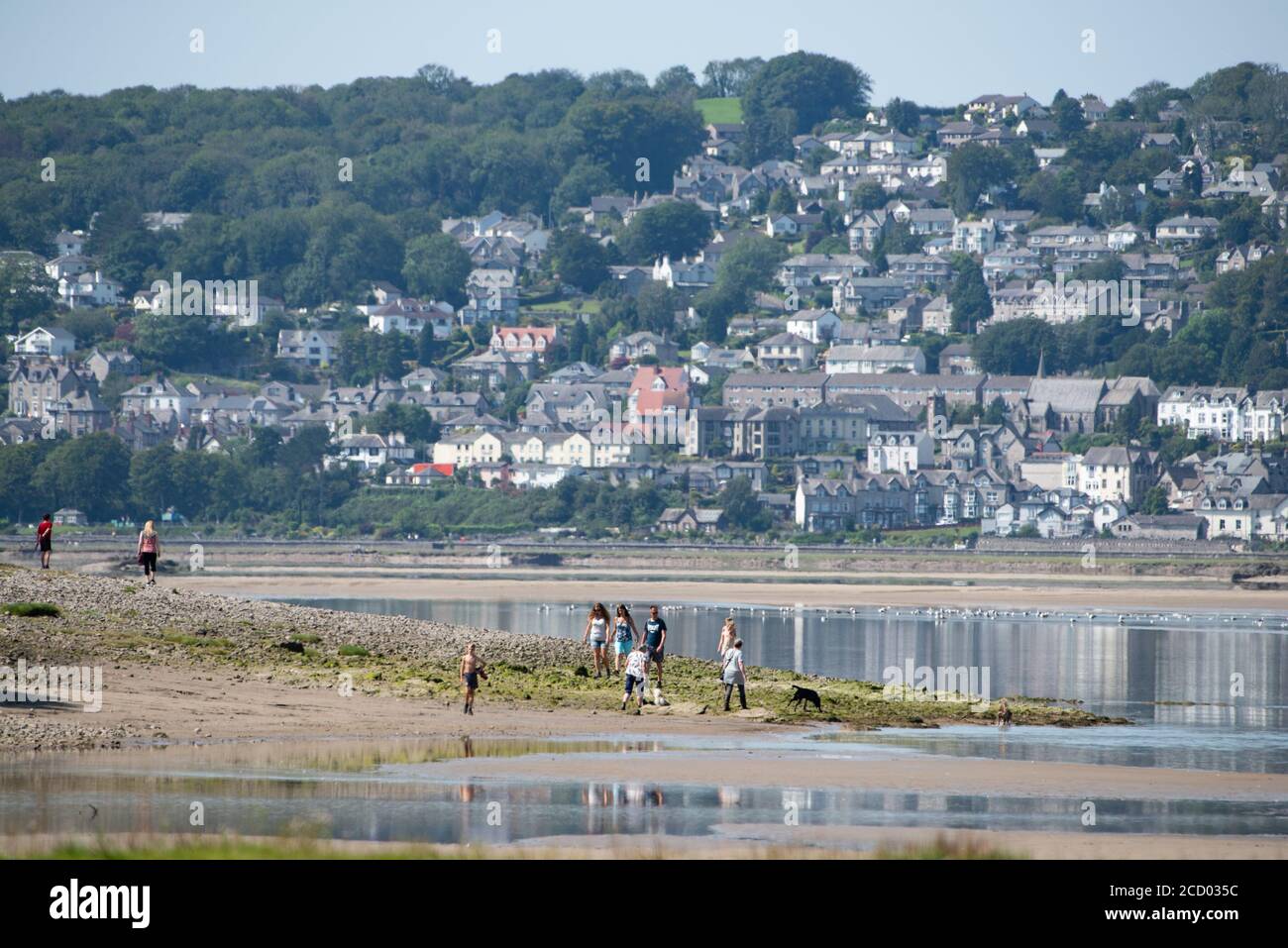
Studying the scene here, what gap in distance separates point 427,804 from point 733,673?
8.31 metres

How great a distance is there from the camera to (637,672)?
25.6m

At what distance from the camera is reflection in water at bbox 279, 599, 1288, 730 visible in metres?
33.8

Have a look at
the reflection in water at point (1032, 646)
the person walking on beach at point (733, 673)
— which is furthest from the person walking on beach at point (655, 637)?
the reflection in water at point (1032, 646)

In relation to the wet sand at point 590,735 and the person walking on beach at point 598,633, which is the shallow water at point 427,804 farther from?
the person walking on beach at point 598,633

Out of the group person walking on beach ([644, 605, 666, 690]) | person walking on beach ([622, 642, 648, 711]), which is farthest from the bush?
person walking on beach ([644, 605, 666, 690])

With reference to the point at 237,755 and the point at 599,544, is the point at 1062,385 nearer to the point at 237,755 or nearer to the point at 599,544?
the point at 599,544

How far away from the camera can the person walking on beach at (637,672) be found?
25.7 m

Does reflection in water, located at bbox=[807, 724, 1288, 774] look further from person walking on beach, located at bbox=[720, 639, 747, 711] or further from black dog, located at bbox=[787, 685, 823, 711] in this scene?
person walking on beach, located at bbox=[720, 639, 747, 711]

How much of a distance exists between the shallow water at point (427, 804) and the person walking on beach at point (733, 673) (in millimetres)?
4412

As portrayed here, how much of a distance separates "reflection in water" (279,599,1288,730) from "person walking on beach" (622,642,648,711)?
8.19 meters

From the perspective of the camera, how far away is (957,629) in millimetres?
53688

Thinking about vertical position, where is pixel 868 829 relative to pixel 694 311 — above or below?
below
